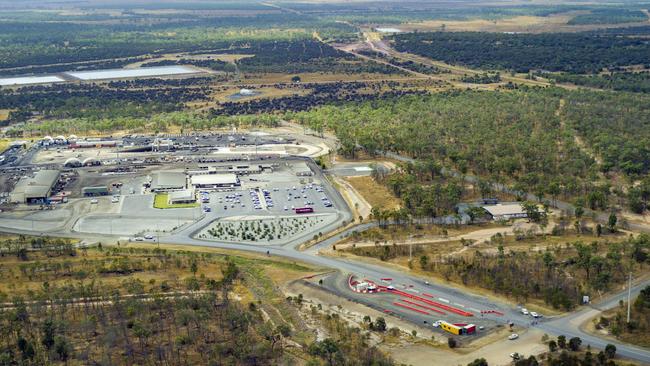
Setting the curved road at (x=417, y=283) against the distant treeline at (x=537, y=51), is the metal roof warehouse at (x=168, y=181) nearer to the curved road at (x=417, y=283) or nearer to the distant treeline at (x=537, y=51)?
the curved road at (x=417, y=283)

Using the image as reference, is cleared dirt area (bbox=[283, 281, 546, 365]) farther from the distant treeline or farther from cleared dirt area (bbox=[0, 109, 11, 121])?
the distant treeline

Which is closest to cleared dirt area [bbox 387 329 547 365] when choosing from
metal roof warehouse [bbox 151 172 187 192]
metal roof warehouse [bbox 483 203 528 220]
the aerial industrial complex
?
the aerial industrial complex

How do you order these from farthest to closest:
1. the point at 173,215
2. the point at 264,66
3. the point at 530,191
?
the point at 264,66 → the point at 530,191 → the point at 173,215

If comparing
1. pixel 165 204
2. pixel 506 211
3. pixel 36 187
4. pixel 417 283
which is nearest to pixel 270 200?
pixel 165 204

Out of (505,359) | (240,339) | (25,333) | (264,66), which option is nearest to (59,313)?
(25,333)

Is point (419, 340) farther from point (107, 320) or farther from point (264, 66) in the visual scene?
point (264, 66)

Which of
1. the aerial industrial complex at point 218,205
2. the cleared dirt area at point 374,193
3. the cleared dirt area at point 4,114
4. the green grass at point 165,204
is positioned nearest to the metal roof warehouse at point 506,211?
the aerial industrial complex at point 218,205

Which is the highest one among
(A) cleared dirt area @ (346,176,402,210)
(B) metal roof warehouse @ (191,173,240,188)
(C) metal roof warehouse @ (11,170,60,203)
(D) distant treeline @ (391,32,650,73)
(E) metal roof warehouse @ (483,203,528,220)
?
(D) distant treeline @ (391,32,650,73)

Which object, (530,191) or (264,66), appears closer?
(530,191)

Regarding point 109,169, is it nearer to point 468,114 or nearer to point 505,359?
point 468,114

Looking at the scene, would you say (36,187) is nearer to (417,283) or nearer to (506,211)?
(417,283)

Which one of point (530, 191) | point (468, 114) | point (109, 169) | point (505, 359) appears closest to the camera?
point (505, 359)
